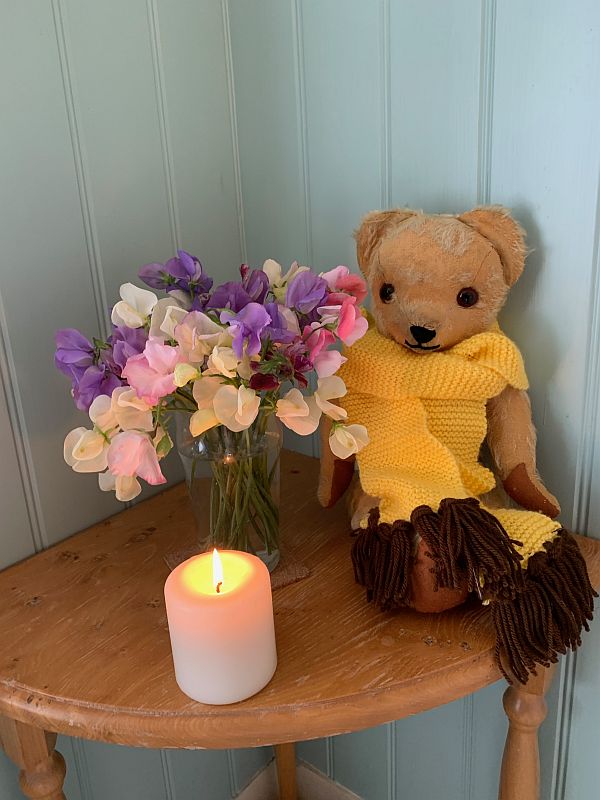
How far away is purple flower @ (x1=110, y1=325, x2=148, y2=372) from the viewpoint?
0.59 m

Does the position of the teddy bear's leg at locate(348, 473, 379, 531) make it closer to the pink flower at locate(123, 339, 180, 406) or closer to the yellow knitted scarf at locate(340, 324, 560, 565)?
the yellow knitted scarf at locate(340, 324, 560, 565)

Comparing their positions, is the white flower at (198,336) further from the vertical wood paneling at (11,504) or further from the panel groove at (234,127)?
the panel groove at (234,127)

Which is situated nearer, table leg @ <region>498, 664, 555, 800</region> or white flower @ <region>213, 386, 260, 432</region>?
white flower @ <region>213, 386, 260, 432</region>

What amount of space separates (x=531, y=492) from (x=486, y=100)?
0.40 m

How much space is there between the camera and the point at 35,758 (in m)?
0.66

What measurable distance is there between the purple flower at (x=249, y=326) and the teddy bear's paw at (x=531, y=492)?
329 mm

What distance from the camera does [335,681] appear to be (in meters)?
0.57

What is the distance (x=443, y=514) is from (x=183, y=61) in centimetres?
62

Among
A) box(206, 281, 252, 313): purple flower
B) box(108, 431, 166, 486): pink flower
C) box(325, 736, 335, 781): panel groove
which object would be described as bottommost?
box(325, 736, 335, 781): panel groove

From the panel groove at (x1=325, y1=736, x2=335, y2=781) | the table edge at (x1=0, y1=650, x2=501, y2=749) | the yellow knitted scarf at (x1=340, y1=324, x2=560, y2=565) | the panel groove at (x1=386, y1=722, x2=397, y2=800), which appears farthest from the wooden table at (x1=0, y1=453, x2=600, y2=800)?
the panel groove at (x1=325, y1=736, x2=335, y2=781)

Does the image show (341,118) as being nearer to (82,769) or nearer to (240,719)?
(240,719)

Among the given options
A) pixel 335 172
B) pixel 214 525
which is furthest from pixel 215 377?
pixel 335 172

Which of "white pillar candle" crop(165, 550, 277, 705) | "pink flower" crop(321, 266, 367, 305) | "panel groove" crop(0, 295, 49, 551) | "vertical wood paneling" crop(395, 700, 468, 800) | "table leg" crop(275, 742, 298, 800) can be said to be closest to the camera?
"white pillar candle" crop(165, 550, 277, 705)

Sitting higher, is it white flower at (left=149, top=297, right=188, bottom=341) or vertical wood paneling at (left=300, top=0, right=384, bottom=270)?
vertical wood paneling at (left=300, top=0, right=384, bottom=270)
